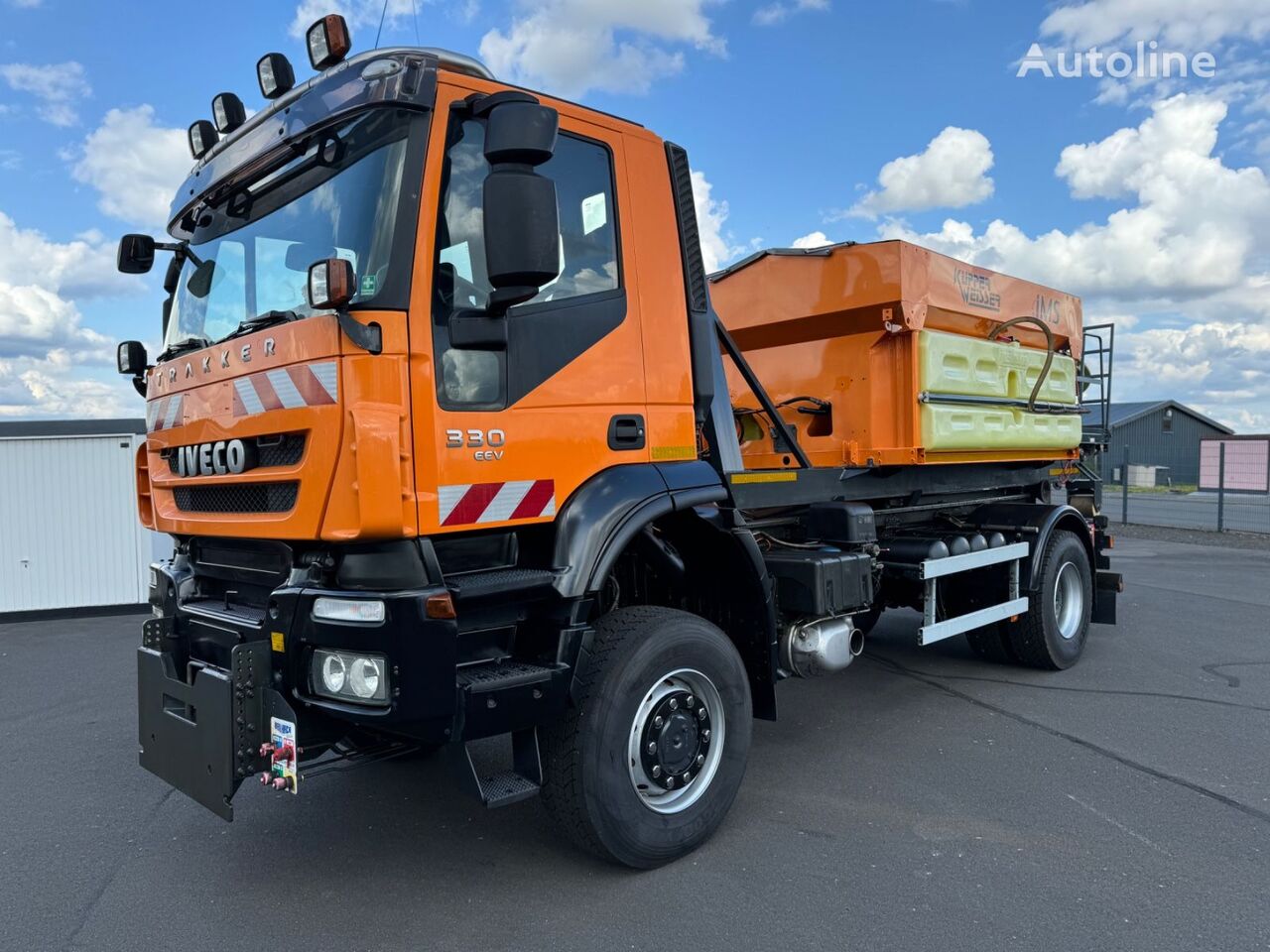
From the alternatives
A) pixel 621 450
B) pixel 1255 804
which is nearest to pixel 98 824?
pixel 621 450

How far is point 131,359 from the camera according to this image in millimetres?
4484

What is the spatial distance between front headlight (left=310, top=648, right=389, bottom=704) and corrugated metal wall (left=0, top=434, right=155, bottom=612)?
9653 mm

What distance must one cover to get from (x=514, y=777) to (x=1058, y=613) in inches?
205

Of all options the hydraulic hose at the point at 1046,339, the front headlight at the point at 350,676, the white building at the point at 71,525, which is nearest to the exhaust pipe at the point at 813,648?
the front headlight at the point at 350,676

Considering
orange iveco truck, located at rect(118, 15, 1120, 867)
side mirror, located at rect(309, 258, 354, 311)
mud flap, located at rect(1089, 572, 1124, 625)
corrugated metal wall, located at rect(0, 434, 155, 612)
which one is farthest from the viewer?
corrugated metal wall, located at rect(0, 434, 155, 612)

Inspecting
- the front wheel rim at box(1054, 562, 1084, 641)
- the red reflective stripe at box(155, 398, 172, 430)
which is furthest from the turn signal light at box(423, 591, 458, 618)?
the front wheel rim at box(1054, 562, 1084, 641)

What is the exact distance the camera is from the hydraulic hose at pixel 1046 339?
20.3 feet

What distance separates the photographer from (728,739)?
12.7 ft

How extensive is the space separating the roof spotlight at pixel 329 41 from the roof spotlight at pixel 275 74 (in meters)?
0.25

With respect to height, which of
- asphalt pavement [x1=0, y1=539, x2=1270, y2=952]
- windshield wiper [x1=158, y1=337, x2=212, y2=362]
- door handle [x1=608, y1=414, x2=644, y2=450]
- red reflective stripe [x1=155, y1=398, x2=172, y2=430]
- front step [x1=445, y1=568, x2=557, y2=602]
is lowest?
asphalt pavement [x1=0, y1=539, x2=1270, y2=952]

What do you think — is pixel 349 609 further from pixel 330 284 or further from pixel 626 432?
pixel 626 432

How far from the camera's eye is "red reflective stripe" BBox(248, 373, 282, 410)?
3.13 m

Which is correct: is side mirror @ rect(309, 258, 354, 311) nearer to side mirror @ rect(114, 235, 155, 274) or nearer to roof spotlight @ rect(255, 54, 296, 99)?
roof spotlight @ rect(255, 54, 296, 99)

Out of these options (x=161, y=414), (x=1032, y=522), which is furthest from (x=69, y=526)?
(x=1032, y=522)
